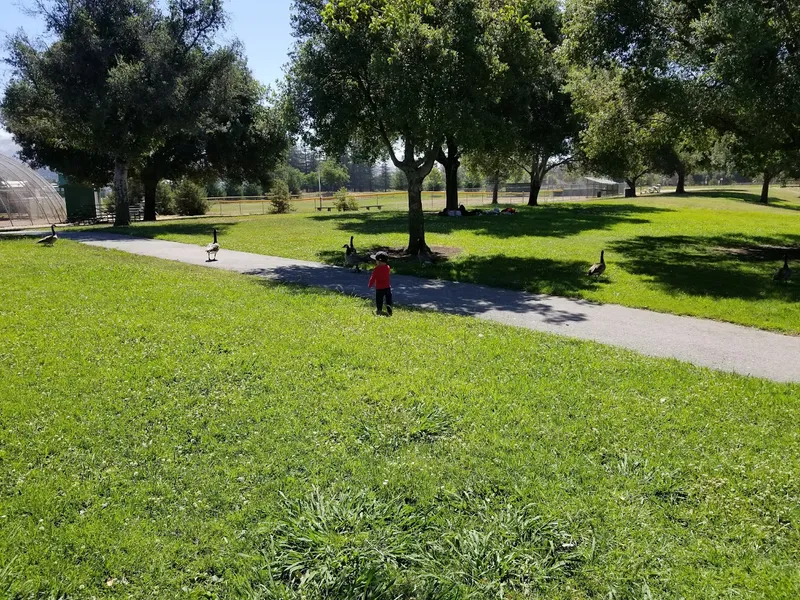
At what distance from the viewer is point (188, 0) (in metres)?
27.0

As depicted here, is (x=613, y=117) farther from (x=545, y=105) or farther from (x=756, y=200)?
(x=756, y=200)

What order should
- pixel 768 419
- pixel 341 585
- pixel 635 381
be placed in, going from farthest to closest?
pixel 635 381, pixel 768 419, pixel 341 585

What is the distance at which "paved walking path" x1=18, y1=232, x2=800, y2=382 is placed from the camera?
24.8 ft

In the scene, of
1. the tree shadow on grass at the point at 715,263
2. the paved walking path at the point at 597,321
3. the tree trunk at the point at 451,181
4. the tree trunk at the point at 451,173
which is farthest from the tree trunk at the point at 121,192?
the tree shadow on grass at the point at 715,263

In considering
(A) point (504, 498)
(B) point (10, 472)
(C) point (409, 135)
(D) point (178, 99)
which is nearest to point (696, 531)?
(A) point (504, 498)

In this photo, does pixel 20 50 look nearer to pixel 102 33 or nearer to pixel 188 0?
pixel 102 33

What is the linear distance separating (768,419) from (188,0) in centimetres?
3019

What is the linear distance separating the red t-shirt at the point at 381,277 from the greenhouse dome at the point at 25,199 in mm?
33316

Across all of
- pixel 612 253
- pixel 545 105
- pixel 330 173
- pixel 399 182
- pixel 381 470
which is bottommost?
pixel 381 470

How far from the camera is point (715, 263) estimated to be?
15.6 metres

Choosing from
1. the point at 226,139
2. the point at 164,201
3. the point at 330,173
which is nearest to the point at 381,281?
the point at 226,139

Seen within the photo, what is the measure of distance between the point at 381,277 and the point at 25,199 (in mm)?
37024

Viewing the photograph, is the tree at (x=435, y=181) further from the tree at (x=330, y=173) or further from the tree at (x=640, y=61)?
the tree at (x=640, y=61)

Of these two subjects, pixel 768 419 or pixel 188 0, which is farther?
pixel 188 0
